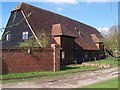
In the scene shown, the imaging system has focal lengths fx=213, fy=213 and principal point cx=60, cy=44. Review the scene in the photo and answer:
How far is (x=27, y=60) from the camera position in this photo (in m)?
20.7

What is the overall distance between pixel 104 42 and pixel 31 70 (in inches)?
1092

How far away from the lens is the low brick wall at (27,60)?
62.6 feet

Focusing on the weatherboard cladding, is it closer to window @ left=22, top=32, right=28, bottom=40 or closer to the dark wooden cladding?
the dark wooden cladding

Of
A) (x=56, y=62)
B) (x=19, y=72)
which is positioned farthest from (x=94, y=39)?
(x=19, y=72)

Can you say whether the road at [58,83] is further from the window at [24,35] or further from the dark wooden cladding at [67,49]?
the window at [24,35]

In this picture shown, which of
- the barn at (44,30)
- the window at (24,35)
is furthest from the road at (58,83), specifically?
the window at (24,35)

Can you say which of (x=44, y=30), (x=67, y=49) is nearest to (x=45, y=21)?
(x=44, y=30)

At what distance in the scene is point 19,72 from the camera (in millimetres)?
19969

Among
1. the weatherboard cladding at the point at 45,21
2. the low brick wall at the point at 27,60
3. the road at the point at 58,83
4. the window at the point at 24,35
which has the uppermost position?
the weatherboard cladding at the point at 45,21

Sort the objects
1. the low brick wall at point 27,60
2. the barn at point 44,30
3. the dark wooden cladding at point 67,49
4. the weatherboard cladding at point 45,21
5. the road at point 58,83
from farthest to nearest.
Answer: the dark wooden cladding at point 67,49, the weatherboard cladding at point 45,21, the barn at point 44,30, the low brick wall at point 27,60, the road at point 58,83

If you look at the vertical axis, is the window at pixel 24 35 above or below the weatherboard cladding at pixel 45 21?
below

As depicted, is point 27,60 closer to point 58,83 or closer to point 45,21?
point 58,83

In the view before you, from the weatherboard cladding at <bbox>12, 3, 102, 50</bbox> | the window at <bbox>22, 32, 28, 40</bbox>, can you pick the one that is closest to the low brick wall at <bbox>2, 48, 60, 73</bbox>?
the weatherboard cladding at <bbox>12, 3, 102, 50</bbox>

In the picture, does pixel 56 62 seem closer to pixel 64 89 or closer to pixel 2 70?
pixel 2 70
